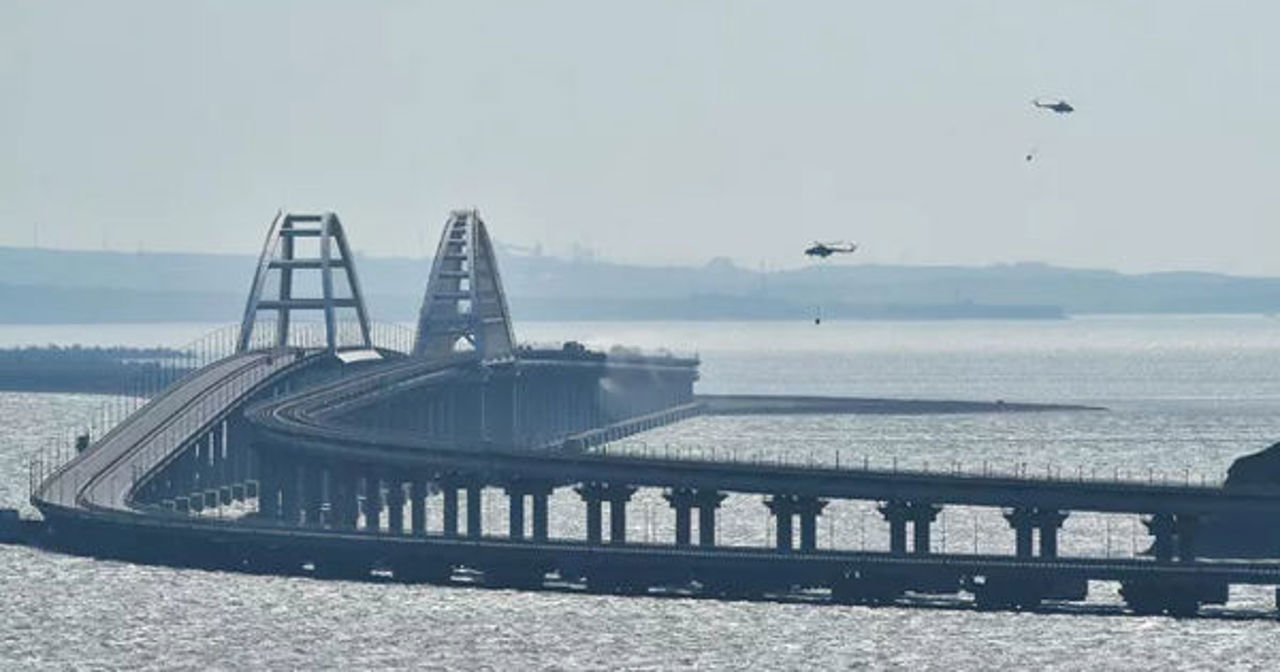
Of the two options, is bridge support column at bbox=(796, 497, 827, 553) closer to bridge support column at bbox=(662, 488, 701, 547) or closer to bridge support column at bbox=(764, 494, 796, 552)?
bridge support column at bbox=(764, 494, 796, 552)

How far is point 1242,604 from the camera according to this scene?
162125mm

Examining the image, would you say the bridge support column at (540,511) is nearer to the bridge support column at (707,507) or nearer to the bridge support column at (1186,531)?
the bridge support column at (707,507)

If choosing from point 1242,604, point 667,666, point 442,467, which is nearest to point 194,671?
point 667,666

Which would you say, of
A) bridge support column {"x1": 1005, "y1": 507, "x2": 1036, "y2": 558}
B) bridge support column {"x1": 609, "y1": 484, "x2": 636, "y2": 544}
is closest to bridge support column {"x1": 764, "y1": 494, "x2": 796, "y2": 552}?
bridge support column {"x1": 609, "y1": 484, "x2": 636, "y2": 544}

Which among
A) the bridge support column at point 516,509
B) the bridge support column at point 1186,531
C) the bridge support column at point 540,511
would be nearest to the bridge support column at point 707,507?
the bridge support column at point 540,511

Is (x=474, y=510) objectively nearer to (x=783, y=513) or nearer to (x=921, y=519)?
(x=783, y=513)

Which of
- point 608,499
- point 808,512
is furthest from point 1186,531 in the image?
point 608,499

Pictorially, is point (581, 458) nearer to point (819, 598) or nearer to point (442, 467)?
point (442, 467)

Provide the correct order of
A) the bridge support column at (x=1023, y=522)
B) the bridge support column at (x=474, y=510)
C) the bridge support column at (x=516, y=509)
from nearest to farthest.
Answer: the bridge support column at (x=1023, y=522), the bridge support column at (x=516, y=509), the bridge support column at (x=474, y=510)

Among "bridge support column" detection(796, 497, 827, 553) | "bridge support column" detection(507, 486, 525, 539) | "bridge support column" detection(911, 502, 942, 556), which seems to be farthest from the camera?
"bridge support column" detection(507, 486, 525, 539)

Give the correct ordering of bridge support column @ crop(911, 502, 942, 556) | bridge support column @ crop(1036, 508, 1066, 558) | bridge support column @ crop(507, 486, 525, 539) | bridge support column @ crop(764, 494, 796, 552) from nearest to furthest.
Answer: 1. bridge support column @ crop(1036, 508, 1066, 558)
2. bridge support column @ crop(911, 502, 942, 556)
3. bridge support column @ crop(764, 494, 796, 552)
4. bridge support column @ crop(507, 486, 525, 539)

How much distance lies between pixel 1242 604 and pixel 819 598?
16058 millimetres

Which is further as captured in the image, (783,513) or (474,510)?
(474,510)

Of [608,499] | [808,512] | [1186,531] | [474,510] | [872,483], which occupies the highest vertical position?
[872,483]
